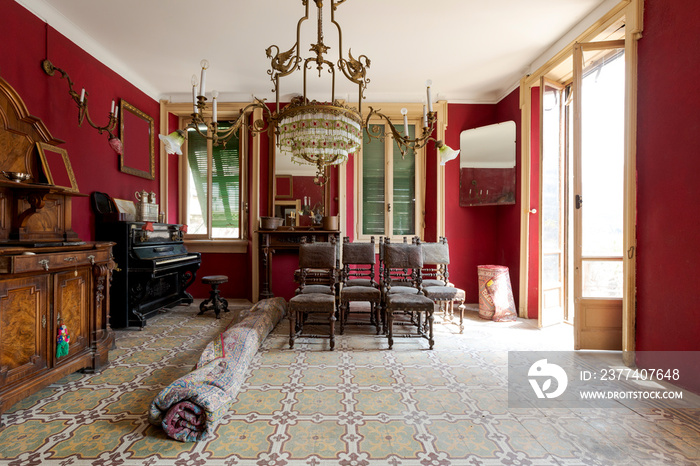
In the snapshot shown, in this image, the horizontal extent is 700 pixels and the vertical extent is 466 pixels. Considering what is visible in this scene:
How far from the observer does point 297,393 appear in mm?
2637

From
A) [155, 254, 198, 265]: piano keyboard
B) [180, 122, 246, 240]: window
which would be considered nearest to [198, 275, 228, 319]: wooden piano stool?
[155, 254, 198, 265]: piano keyboard

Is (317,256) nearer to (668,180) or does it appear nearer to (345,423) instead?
(345,423)

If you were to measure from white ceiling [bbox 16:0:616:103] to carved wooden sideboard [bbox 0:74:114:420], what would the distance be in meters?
1.46

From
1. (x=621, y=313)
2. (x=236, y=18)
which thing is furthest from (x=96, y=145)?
(x=621, y=313)

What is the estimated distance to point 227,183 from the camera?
6.18 metres

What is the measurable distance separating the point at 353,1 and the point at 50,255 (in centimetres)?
369

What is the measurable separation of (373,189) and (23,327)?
4.91 metres

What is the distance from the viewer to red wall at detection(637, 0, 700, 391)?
2.64 meters

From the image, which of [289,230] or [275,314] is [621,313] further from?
[289,230]

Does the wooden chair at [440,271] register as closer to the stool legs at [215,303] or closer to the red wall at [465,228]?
the red wall at [465,228]

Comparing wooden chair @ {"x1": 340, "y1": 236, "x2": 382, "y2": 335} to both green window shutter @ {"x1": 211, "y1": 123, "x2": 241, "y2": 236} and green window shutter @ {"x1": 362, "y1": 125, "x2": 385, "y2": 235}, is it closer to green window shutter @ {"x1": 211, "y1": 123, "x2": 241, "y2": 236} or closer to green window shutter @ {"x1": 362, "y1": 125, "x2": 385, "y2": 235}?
green window shutter @ {"x1": 362, "y1": 125, "x2": 385, "y2": 235}

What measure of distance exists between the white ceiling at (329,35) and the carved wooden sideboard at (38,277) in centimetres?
146

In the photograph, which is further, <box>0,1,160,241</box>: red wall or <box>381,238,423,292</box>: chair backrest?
<box>381,238,423,292</box>: chair backrest

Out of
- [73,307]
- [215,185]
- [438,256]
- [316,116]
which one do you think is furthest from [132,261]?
[438,256]
